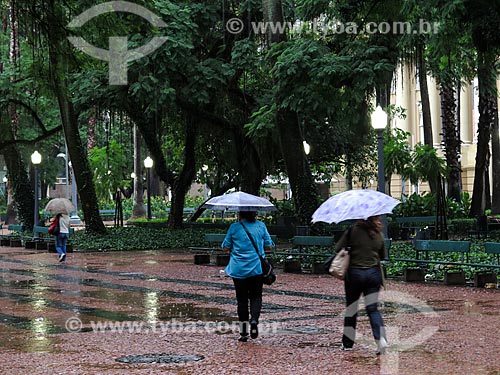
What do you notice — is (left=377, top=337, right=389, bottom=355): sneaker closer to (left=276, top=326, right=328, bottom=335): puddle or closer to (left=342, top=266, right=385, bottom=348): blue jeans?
(left=342, top=266, right=385, bottom=348): blue jeans

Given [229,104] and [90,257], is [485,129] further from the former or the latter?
[90,257]

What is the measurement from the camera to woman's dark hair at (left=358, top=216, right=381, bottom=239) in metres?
10.3

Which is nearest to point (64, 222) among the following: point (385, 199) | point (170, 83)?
point (170, 83)

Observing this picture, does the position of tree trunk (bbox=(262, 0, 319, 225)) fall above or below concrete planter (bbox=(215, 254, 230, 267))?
above

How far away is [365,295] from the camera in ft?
33.3

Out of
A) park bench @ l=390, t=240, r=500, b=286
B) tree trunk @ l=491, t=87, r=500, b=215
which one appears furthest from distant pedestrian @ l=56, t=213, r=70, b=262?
tree trunk @ l=491, t=87, r=500, b=215

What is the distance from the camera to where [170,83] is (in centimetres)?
3033

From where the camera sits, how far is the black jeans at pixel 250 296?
11.3 metres

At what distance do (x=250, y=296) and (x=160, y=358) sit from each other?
169 centimetres

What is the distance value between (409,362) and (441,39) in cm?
1231

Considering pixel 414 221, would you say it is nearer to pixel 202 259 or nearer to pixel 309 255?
pixel 202 259

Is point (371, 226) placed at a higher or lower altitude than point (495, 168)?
lower

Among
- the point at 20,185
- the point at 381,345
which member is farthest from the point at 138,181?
the point at 381,345

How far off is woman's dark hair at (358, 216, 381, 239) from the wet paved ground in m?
1.31
